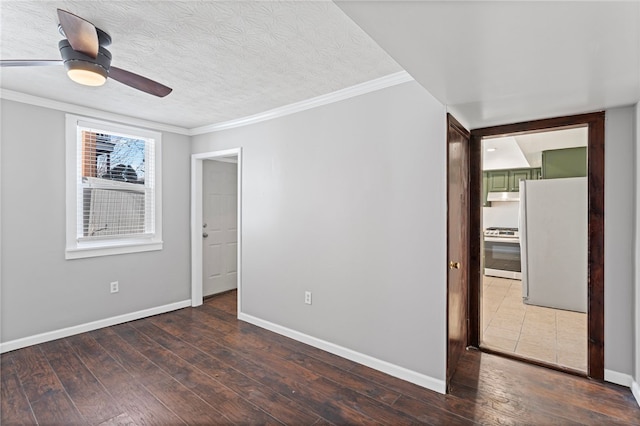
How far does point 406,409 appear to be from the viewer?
6.90ft

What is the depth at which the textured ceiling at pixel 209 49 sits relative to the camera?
168cm

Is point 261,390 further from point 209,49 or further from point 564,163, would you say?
point 564,163

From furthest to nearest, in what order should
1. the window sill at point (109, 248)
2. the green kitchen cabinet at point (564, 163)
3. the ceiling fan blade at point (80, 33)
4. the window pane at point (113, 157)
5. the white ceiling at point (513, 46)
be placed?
1. the green kitchen cabinet at point (564, 163)
2. the window pane at point (113, 157)
3. the window sill at point (109, 248)
4. the ceiling fan blade at point (80, 33)
5. the white ceiling at point (513, 46)

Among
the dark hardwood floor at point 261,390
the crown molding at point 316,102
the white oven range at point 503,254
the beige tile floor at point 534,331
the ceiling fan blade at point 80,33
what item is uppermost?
the crown molding at point 316,102

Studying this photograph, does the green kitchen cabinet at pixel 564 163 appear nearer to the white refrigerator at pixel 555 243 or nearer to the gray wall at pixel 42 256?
the white refrigerator at pixel 555 243

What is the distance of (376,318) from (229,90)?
2.42 metres

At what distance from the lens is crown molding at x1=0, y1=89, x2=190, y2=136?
295cm

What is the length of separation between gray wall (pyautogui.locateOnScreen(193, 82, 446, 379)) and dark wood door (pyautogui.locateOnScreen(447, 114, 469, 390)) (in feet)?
0.19

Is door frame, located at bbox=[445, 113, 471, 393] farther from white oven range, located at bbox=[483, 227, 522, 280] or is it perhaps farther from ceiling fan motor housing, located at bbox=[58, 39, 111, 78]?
white oven range, located at bbox=[483, 227, 522, 280]

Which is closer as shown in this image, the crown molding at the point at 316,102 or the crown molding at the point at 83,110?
the crown molding at the point at 316,102

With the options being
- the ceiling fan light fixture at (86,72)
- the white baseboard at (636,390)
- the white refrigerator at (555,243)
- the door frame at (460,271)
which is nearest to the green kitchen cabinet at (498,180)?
the white refrigerator at (555,243)

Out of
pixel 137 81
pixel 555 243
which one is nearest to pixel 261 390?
pixel 137 81

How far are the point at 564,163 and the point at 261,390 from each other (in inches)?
204

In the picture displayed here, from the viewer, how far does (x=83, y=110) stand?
3.39m
